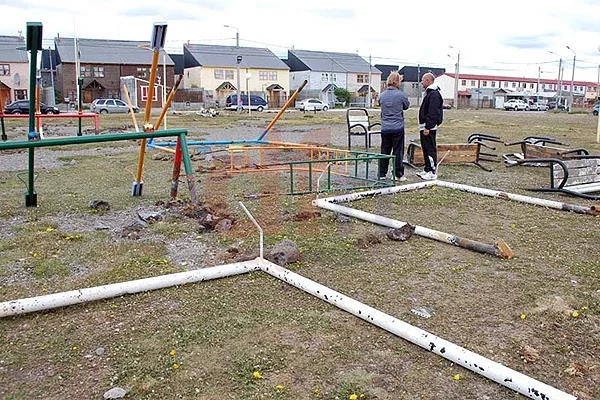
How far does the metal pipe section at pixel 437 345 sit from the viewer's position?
272 cm

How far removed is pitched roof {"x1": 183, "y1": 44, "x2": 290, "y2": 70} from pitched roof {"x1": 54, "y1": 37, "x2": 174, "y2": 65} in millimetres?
6265

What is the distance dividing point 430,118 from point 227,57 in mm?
67453

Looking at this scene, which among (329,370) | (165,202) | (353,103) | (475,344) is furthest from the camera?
(353,103)

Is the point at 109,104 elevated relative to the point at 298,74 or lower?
lower

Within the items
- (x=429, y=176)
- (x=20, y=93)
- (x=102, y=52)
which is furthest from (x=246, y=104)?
(x=429, y=176)

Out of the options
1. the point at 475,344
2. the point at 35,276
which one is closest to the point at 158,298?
the point at 35,276

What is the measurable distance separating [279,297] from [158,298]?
0.90m

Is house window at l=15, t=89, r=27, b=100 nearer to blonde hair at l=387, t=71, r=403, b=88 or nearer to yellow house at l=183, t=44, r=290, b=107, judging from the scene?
yellow house at l=183, t=44, r=290, b=107

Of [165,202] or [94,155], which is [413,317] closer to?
[165,202]

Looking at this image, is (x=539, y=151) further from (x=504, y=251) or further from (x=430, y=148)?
(x=504, y=251)

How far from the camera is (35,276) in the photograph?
175 inches

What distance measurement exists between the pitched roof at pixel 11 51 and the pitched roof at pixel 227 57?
68.2 feet

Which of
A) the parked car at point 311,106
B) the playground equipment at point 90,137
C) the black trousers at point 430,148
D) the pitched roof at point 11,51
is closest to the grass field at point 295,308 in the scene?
the playground equipment at point 90,137

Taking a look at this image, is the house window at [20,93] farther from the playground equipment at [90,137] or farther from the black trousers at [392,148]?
the black trousers at [392,148]
